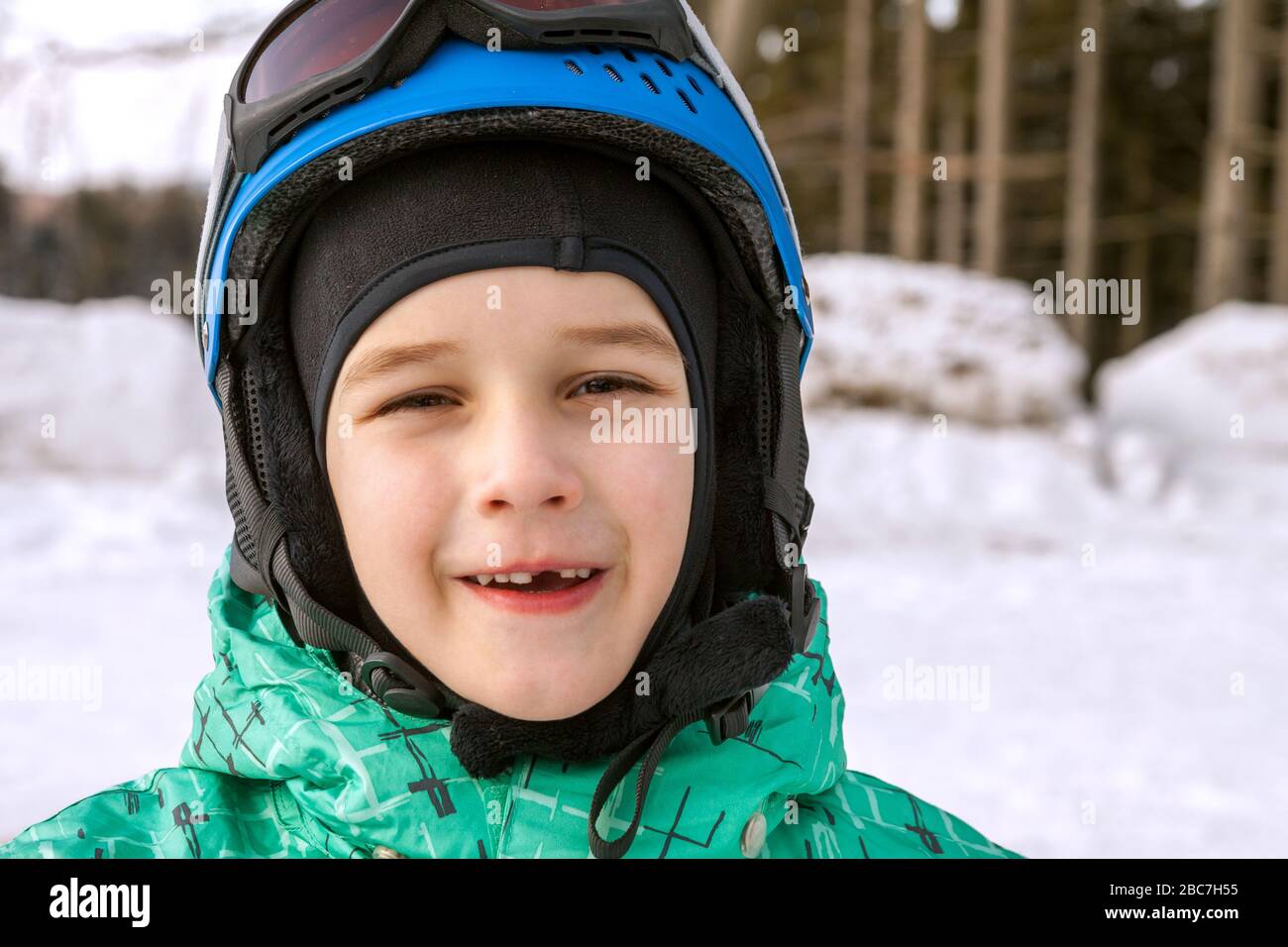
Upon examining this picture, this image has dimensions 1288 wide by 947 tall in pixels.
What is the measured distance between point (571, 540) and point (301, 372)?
0.57m

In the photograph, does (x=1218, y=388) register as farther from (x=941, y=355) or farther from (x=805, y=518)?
(x=805, y=518)

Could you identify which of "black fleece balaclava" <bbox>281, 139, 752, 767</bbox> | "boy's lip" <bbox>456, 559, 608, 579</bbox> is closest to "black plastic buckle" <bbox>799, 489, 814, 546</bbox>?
"black fleece balaclava" <bbox>281, 139, 752, 767</bbox>

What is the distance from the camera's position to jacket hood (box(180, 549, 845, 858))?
5.31ft

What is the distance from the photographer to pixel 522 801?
64.6 inches

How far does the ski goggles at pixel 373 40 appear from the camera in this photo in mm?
1756

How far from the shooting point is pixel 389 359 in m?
1.60

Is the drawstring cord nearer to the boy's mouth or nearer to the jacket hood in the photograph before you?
the jacket hood

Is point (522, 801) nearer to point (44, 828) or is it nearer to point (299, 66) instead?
point (44, 828)

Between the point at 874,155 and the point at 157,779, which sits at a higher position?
the point at 874,155

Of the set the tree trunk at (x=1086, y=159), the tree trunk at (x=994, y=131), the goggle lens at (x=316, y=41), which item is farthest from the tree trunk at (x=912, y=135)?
the goggle lens at (x=316, y=41)

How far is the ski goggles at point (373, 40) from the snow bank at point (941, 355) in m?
6.55

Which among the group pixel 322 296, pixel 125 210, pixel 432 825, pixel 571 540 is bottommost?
pixel 432 825

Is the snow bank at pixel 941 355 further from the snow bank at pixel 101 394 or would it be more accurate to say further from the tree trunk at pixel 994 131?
the snow bank at pixel 101 394

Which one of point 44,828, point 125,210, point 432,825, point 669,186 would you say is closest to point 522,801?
point 432,825
